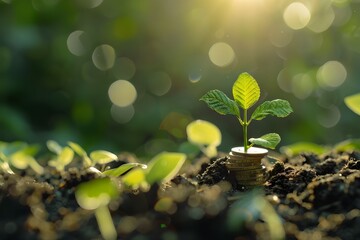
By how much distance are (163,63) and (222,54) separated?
356mm

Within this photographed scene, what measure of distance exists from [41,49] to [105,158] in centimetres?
202

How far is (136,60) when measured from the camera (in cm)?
332

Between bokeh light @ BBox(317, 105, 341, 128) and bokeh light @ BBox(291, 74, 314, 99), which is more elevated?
bokeh light @ BBox(291, 74, 314, 99)

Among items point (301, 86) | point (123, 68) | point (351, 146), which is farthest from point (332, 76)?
point (351, 146)

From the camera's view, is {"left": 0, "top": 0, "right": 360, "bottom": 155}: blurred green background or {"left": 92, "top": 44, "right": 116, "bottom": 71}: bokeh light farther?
{"left": 92, "top": 44, "right": 116, "bottom": 71}: bokeh light

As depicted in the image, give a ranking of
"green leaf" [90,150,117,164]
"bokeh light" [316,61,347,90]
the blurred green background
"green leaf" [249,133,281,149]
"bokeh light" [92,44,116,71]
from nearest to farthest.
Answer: "green leaf" [249,133,281,149] → "green leaf" [90,150,117,164] → the blurred green background → "bokeh light" [92,44,116,71] → "bokeh light" [316,61,347,90]

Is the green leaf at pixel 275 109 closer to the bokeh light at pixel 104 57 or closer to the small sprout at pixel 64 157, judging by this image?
the small sprout at pixel 64 157

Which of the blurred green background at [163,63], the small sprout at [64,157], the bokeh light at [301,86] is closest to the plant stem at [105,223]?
the small sprout at [64,157]

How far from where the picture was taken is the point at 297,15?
339 centimetres

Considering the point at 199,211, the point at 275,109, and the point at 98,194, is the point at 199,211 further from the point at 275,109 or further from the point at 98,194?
the point at 275,109

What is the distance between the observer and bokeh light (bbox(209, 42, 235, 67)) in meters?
3.29

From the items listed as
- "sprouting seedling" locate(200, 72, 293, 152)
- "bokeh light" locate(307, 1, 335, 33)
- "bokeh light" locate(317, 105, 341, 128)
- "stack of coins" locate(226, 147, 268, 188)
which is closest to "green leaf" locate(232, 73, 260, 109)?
"sprouting seedling" locate(200, 72, 293, 152)

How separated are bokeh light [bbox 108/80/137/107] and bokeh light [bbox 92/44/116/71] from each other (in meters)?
0.11

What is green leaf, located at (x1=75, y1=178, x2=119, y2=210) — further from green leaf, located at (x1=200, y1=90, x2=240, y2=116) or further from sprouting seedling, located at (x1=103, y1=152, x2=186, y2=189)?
green leaf, located at (x1=200, y1=90, x2=240, y2=116)
